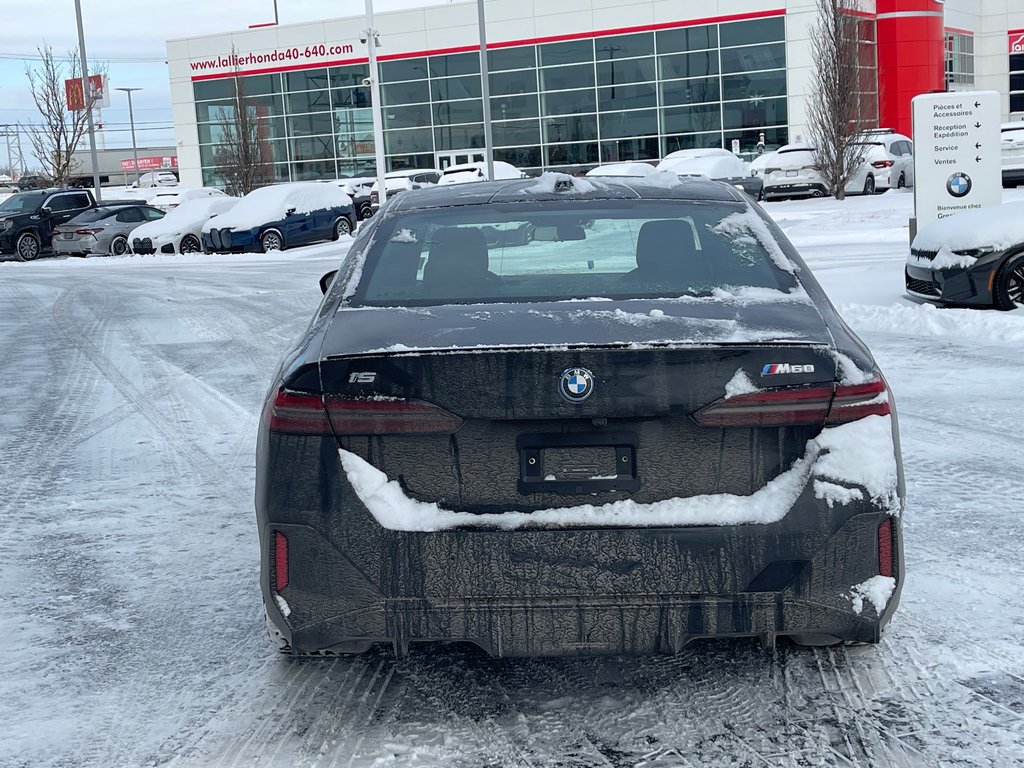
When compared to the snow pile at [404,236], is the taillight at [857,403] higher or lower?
lower

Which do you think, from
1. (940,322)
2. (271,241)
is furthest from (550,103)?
(940,322)

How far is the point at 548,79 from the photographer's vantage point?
2115 inches

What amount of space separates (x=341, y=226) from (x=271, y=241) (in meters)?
2.52

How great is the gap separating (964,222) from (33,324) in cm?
1096

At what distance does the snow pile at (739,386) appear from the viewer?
3.19 m

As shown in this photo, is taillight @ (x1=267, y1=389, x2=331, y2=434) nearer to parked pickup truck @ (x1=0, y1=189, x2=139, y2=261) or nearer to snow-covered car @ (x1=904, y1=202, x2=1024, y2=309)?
snow-covered car @ (x1=904, y1=202, x2=1024, y2=309)

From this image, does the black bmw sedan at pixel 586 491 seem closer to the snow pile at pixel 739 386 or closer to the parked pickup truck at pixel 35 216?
the snow pile at pixel 739 386

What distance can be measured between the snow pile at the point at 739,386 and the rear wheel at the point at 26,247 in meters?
32.6

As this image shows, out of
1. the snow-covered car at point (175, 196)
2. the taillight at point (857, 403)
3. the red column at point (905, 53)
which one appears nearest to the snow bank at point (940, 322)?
the taillight at point (857, 403)

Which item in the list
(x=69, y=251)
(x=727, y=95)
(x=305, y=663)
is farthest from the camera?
(x=727, y=95)

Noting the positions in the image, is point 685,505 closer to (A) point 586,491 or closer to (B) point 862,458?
(A) point 586,491

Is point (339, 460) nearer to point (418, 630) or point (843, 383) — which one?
point (418, 630)

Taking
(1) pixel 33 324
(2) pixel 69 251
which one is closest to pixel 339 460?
(1) pixel 33 324

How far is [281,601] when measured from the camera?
11.0ft
